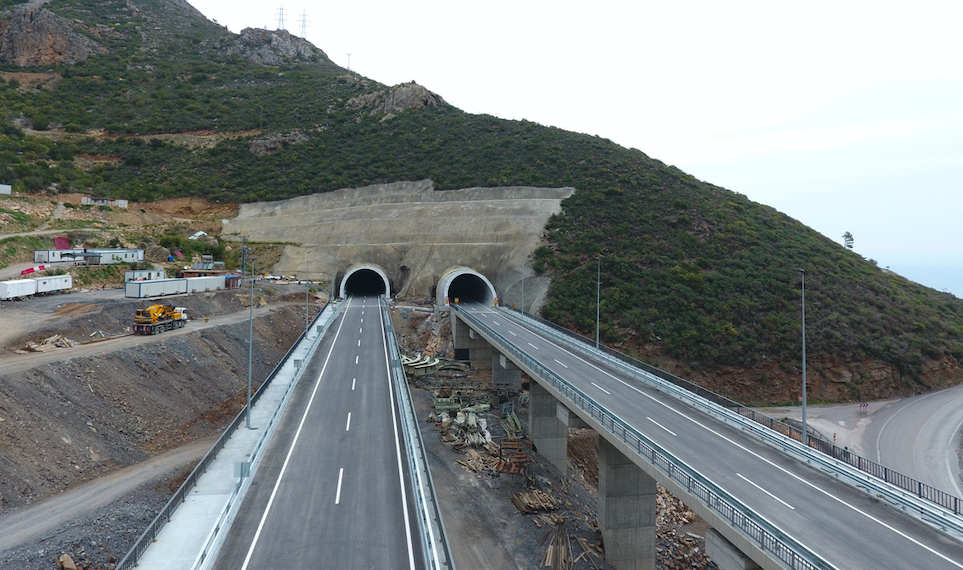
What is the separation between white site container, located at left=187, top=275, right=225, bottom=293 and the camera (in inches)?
1904

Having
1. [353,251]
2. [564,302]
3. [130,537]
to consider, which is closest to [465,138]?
[353,251]

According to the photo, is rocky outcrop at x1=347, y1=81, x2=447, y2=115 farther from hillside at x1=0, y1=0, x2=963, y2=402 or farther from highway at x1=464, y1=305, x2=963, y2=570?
highway at x1=464, y1=305, x2=963, y2=570

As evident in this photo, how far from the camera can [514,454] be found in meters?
31.6

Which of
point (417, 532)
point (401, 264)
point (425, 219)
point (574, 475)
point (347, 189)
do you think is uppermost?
point (347, 189)

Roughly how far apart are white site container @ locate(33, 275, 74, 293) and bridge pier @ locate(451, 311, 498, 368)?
35.0 meters

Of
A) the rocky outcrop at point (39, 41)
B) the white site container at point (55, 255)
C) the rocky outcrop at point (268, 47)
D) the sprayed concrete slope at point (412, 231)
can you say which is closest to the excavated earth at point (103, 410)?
the white site container at point (55, 255)

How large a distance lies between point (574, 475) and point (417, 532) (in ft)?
75.9

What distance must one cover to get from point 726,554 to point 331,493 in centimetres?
1244

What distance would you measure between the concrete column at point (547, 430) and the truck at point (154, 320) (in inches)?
1088

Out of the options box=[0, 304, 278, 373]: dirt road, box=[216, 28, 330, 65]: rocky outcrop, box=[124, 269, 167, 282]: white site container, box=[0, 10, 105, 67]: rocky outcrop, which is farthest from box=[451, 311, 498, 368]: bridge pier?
box=[216, 28, 330, 65]: rocky outcrop

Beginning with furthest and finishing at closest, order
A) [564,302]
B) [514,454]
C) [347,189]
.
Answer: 1. [347,189]
2. [564,302]
3. [514,454]

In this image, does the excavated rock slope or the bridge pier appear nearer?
the excavated rock slope

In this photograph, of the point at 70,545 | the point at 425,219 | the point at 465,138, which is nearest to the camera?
the point at 70,545

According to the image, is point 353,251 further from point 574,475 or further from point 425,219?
point 574,475
